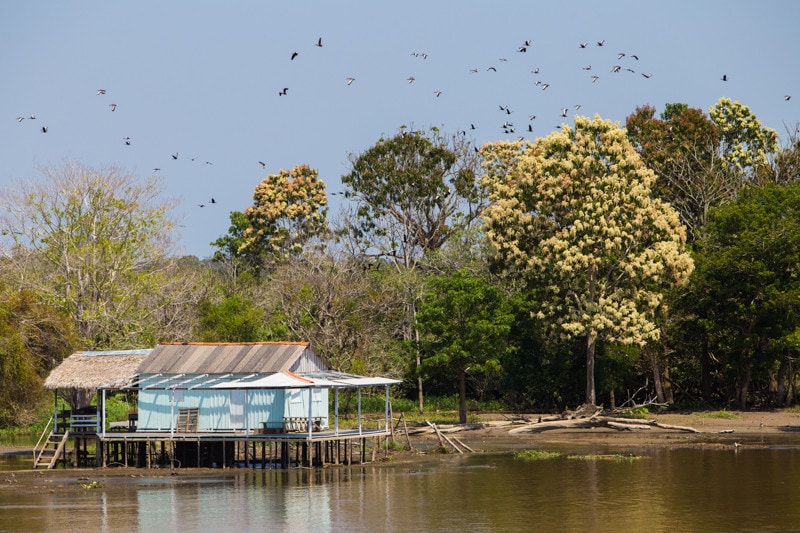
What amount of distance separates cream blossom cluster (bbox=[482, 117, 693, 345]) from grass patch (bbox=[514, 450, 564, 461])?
1057cm

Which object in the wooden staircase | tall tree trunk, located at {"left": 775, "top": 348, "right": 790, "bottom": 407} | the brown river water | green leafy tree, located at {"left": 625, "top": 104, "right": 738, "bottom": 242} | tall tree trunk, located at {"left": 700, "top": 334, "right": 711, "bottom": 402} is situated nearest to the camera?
the brown river water

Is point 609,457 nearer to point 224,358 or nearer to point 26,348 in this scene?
point 224,358

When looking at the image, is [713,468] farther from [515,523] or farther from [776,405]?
[776,405]

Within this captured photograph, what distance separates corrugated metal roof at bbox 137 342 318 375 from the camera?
44.0 metres

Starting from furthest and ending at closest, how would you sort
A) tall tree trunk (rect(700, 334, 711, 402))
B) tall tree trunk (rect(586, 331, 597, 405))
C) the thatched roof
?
tall tree trunk (rect(700, 334, 711, 402)) → tall tree trunk (rect(586, 331, 597, 405)) → the thatched roof

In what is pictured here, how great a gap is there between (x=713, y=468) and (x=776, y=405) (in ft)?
72.3

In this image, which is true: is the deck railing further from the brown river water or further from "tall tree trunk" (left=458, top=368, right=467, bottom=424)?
"tall tree trunk" (left=458, top=368, right=467, bottom=424)

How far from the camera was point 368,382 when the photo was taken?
4447 cm

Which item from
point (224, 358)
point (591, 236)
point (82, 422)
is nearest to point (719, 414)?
point (591, 236)

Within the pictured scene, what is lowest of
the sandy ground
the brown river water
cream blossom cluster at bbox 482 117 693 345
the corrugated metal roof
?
the brown river water

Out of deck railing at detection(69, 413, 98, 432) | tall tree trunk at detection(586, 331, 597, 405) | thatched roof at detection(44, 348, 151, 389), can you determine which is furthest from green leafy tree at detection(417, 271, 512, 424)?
deck railing at detection(69, 413, 98, 432)

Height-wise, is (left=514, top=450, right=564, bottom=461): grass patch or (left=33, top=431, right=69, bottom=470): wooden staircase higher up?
(left=33, top=431, right=69, bottom=470): wooden staircase

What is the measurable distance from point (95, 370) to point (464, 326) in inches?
773

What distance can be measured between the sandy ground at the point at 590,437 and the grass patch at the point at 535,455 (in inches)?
99.1
